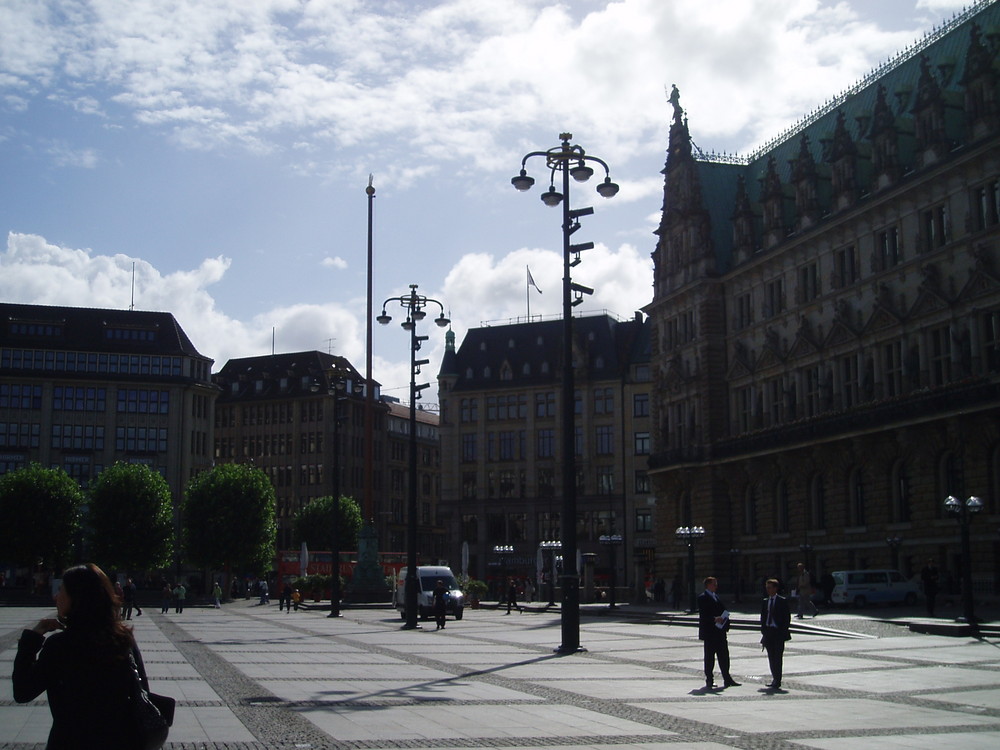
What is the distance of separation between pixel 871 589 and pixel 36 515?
63.3m

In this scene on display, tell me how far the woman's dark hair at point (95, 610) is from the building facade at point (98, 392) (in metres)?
111

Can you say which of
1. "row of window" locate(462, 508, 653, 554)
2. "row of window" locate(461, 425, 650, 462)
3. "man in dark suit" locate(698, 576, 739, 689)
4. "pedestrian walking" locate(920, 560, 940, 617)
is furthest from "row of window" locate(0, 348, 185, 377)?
"man in dark suit" locate(698, 576, 739, 689)

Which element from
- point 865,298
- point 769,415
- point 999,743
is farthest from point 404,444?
point 999,743

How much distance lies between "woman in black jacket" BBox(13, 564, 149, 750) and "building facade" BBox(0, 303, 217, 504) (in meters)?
111

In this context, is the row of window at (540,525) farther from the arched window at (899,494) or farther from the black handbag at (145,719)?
the black handbag at (145,719)

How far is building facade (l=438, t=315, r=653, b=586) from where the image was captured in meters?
110

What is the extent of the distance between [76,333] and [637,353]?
54530 mm

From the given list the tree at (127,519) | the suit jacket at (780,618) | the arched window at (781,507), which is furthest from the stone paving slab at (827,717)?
the tree at (127,519)

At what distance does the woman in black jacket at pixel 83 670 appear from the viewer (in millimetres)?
6727

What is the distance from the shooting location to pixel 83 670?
6793mm

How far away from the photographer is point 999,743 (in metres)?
14.0

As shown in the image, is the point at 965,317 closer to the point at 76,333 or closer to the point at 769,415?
the point at 769,415

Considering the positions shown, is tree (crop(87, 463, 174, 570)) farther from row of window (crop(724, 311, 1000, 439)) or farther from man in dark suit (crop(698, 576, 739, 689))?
man in dark suit (crop(698, 576, 739, 689))


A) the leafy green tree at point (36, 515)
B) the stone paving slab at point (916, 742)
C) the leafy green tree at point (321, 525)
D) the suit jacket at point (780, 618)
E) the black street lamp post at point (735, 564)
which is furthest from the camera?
the leafy green tree at point (321, 525)
